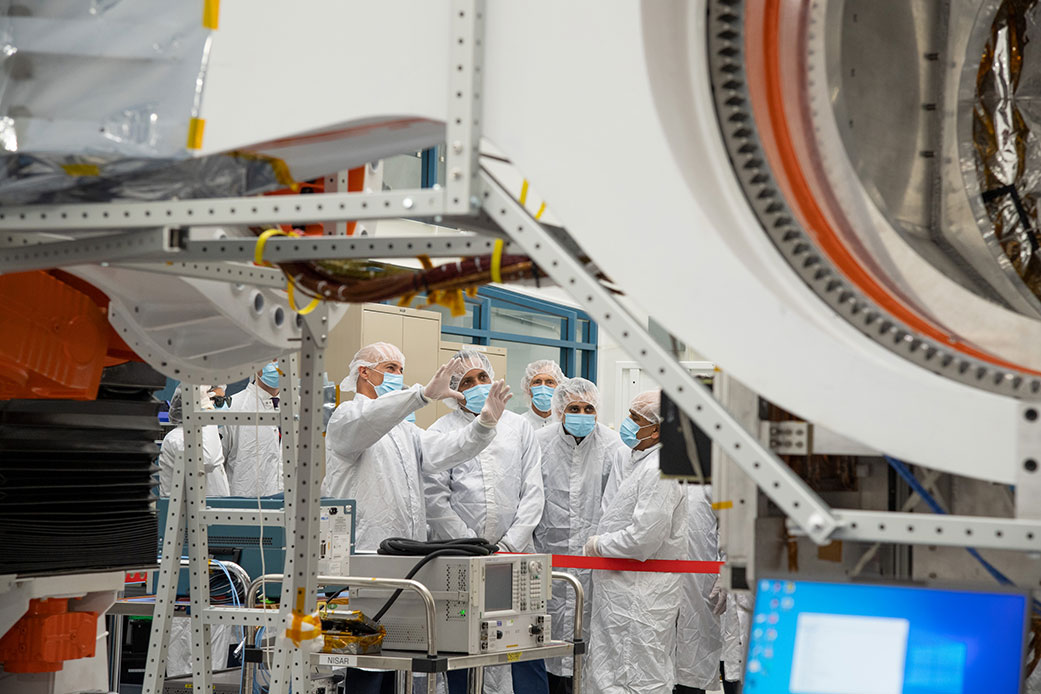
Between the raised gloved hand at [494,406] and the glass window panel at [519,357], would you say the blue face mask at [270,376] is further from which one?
the glass window panel at [519,357]

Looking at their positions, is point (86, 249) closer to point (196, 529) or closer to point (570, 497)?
point (196, 529)

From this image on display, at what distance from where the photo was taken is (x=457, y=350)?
28.7 ft

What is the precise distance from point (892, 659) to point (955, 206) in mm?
1187

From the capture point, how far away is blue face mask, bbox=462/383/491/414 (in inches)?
231

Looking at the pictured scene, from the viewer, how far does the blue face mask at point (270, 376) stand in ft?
20.5

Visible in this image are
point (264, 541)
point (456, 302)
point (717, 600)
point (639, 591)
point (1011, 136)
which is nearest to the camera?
point (456, 302)

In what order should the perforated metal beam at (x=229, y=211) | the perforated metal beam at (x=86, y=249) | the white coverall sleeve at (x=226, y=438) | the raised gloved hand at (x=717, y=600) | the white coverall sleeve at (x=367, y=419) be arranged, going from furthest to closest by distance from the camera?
1. the white coverall sleeve at (x=226, y=438)
2. the raised gloved hand at (x=717, y=600)
3. the white coverall sleeve at (x=367, y=419)
4. the perforated metal beam at (x=86, y=249)
5. the perforated metal beam at (x=229, y=211)

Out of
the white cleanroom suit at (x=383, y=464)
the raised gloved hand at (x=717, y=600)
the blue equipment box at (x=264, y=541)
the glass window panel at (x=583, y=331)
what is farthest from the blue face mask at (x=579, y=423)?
the glass window panel at (x=583, y=331)

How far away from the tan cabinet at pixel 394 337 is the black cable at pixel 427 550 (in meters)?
3.26

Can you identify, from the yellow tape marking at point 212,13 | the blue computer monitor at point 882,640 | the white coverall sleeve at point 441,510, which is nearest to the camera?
the blue computer monitor at point 882,640

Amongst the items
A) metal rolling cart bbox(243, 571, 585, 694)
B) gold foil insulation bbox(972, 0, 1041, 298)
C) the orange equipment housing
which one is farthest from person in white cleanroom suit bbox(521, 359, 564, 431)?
gold foil insulation bbox(972, 0, 1041, 298)

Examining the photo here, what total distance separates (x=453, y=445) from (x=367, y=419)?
0.48 meters

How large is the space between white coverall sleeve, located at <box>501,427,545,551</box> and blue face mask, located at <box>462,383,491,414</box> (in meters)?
0.41

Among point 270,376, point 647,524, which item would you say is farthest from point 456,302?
point 270,376
